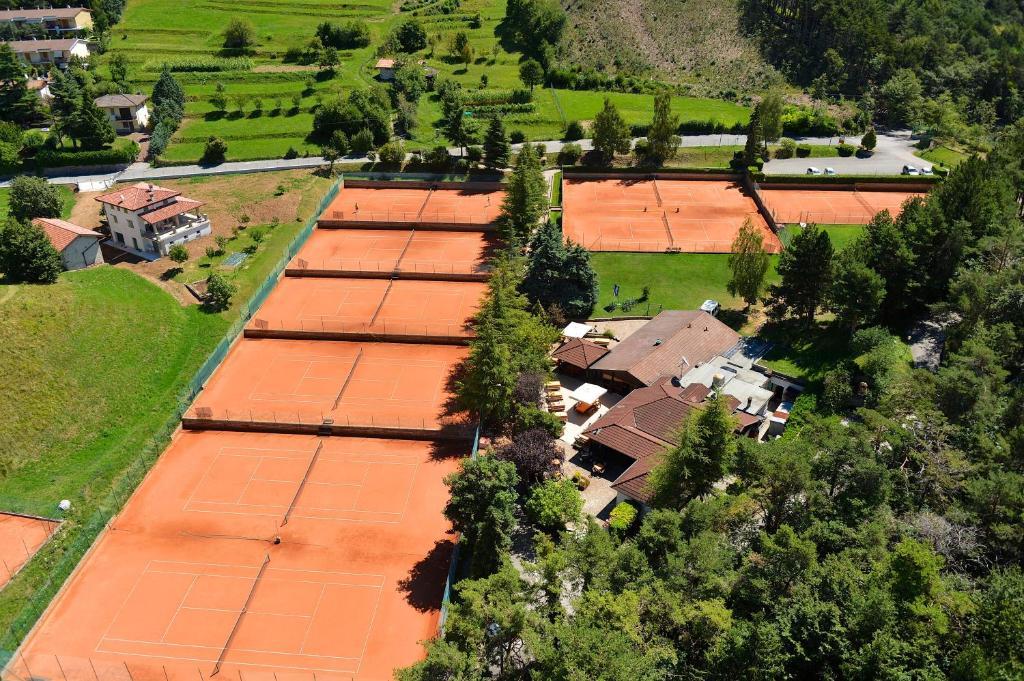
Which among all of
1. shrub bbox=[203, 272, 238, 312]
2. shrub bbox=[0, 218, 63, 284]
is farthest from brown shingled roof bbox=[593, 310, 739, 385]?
shrub bbox=[0, 218, 63, 284]

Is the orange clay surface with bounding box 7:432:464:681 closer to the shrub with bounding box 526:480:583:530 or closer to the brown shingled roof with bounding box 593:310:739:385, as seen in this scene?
the shrub with bounding box 526:480:583:530

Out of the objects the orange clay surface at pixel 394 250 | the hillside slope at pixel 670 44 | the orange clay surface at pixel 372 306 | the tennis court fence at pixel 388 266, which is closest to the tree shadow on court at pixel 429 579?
the orange clay surface at pixel 372 306

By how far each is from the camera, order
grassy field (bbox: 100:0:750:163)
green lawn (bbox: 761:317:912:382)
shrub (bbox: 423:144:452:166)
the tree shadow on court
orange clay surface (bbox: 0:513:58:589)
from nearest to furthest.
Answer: the tree shadow on court, orange clay surface (bbox: 0:513:58:589), green lawn (bbox: 761:317:912:382), shrub (bbox: 423:144:452:166), grassy field (bbox: 100:0:750:163)

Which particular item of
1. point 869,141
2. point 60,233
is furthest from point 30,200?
point 869,141

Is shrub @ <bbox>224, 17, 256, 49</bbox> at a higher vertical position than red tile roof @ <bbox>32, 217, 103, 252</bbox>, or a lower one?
higher

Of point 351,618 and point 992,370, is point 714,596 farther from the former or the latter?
point 992,370

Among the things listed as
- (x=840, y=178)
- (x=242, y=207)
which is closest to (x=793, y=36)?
(x=840, y=178)

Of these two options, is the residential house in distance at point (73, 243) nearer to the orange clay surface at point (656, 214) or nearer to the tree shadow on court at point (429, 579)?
the orange clay surface at point (656, 214)
